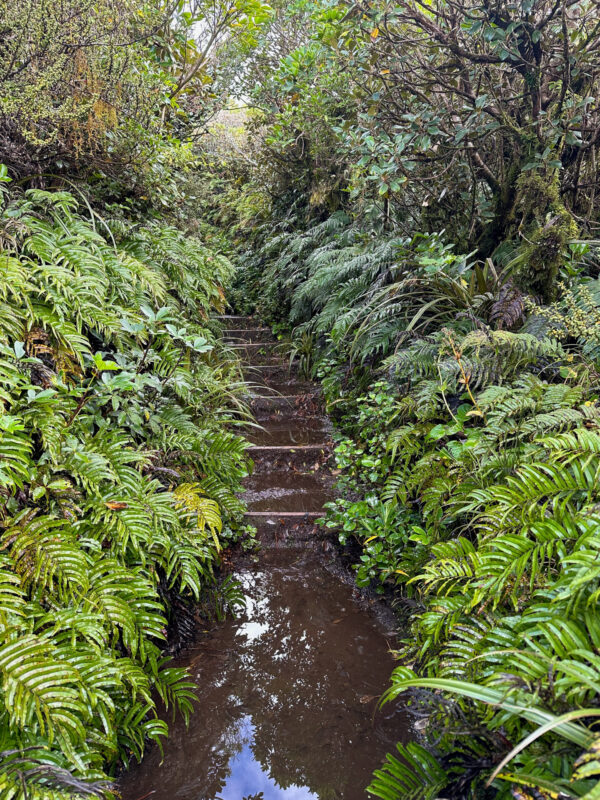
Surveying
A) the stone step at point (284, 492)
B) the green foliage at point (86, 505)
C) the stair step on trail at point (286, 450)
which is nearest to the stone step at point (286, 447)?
the stair step on trail at point (286, 450)

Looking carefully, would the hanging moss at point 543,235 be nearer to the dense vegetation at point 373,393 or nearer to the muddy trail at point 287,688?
the dense vegetation at point 373,393

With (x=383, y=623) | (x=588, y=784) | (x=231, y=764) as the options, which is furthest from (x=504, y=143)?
(x=231, y=764)

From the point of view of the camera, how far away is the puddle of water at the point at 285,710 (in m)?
1.87

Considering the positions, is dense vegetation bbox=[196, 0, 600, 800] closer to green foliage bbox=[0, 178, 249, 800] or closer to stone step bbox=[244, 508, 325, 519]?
stone step bbox=[244, 508, 325, 519]

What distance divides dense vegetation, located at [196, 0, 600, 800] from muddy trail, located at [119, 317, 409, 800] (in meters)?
0.17

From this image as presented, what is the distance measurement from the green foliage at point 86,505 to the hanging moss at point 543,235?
2.22m

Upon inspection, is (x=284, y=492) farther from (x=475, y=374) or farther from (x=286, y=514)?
(x=475, y=374)

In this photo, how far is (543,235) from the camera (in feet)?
10.6

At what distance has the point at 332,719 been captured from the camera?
2.10m

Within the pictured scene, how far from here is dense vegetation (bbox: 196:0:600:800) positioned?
52.3 inches

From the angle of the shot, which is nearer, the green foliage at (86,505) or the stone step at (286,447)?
the green foliage at (86,505)

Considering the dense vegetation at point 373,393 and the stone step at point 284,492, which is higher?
the dense vegetation at point 373,393

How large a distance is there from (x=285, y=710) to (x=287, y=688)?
11 centimetres

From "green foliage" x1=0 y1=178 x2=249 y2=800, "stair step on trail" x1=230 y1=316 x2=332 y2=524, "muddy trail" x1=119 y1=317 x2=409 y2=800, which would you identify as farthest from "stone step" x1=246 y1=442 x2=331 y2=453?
"green foliage" x1=0 y1=178 x2=249 y2=800
